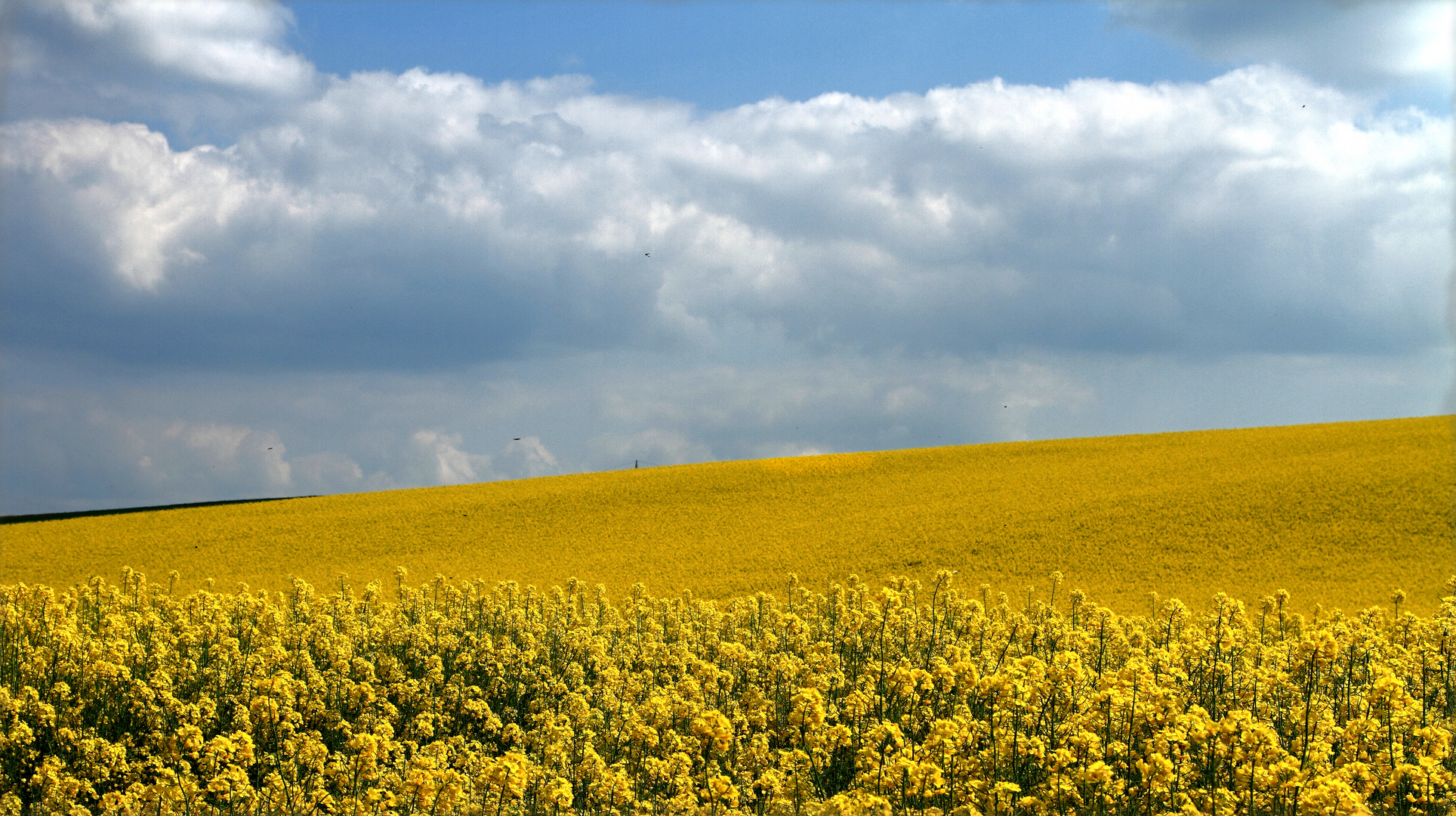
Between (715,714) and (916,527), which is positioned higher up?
(916,527)

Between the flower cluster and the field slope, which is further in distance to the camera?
the field slope

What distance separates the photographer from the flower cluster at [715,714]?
6.31 m

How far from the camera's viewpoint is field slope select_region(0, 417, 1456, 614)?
20.5 meters

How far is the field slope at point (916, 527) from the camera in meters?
20.5

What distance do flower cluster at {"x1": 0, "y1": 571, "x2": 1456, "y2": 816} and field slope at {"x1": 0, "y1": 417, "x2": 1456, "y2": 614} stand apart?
799 centimetres

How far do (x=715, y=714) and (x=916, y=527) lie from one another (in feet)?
63.0

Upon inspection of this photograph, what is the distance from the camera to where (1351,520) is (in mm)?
22703

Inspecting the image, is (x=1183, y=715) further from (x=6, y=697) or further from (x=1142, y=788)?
(x=6, y=697)

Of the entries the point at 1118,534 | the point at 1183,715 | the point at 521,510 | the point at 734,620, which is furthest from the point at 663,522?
the point at 1183,715

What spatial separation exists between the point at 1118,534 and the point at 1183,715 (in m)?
17.9

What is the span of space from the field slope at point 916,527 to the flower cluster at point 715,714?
799 centimetres

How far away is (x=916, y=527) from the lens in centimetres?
2456

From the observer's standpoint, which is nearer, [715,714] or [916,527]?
[715,714]

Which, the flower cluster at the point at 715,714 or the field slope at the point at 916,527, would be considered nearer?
the flower cluster at the point at 715,714
